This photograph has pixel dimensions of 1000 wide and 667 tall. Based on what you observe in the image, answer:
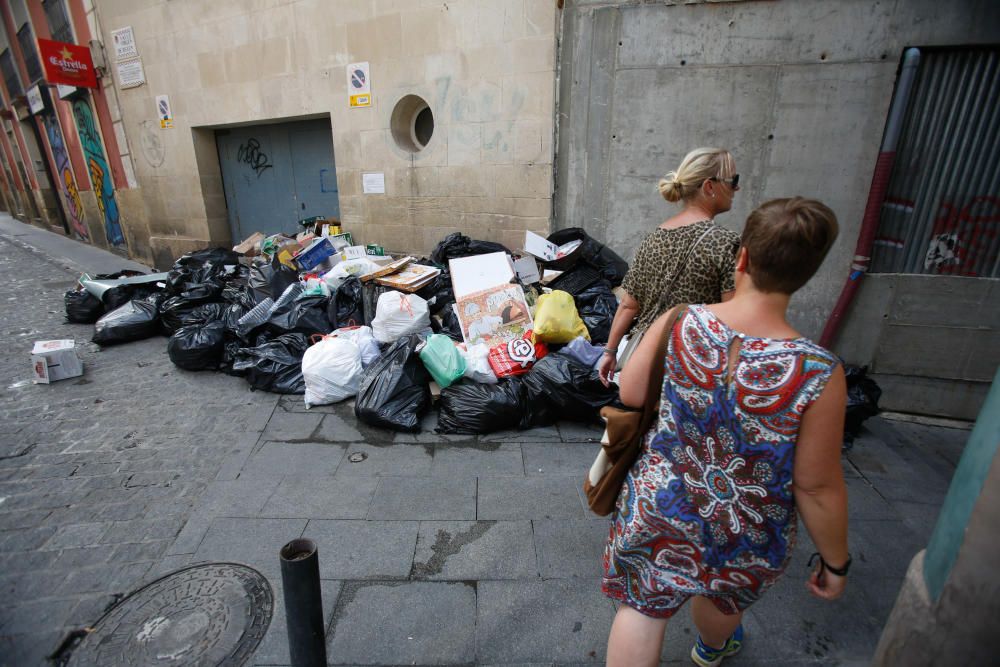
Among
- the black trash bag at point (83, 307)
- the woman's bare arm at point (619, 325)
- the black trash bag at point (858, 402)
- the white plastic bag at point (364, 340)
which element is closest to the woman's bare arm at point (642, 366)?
the woman's bare arm at point (619, 325)

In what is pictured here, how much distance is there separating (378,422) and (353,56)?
4.53m

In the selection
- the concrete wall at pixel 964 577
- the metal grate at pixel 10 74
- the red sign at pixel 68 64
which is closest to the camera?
the concrete wall at pixel 964 577

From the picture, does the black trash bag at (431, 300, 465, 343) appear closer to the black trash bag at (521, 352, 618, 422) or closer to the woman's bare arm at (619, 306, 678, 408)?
the black trash bag at (521, 352, 618, 422)

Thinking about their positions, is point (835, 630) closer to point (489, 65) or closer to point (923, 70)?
point (923, 70)

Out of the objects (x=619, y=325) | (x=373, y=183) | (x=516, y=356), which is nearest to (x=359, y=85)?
(x=373, y=183)

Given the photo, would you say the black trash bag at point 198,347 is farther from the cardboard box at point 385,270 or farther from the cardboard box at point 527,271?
the cardboard box at point 527,271

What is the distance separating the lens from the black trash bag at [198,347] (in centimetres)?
447

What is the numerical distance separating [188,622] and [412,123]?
17.5 feet

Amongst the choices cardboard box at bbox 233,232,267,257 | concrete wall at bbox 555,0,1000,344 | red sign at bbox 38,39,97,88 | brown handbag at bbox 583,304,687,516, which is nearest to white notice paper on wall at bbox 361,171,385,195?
cardboard box at bbox 233,232,267,257

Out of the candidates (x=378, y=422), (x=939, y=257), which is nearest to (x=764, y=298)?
(x=378, y=422)

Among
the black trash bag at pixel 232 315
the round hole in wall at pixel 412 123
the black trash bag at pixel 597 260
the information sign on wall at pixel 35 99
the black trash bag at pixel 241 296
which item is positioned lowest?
the black trash bag at pixel 232 315

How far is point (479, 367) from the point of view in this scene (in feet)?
12.2

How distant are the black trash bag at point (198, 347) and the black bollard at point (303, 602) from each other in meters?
3.79

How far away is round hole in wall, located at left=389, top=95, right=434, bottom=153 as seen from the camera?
219 inches
